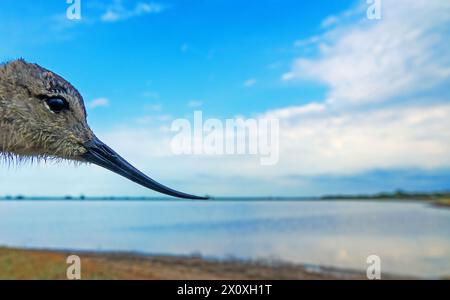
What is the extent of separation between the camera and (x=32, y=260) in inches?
672

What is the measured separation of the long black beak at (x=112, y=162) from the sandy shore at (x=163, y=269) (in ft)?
35.9

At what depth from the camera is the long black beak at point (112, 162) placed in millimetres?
2906

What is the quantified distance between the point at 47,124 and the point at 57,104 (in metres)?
0.17

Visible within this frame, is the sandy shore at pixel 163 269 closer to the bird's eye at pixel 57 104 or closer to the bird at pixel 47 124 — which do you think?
the bird at pixel 47 124

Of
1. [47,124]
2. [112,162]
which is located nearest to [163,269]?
[112,162]

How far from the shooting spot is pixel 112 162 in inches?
122

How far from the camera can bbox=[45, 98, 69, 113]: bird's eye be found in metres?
2.92

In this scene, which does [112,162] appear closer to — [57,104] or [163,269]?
[57,104]

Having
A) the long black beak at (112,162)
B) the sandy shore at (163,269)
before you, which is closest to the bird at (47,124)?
the long black beak at (112,162)

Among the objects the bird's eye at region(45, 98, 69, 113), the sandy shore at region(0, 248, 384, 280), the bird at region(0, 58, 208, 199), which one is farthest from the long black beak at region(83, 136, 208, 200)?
the sandy shore at region(0, 248, 384, 280)

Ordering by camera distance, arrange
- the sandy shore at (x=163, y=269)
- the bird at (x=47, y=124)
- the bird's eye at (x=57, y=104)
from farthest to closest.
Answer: the sandy shore at (x=163, y=269) < the bird's eye at (x=57, y=104) < the bird at (x=47, y=124)

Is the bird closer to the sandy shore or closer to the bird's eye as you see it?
the bird's eye
